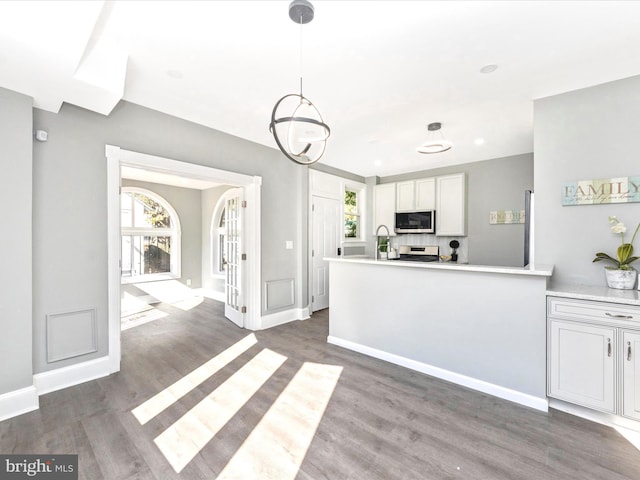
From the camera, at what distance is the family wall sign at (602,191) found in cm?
235

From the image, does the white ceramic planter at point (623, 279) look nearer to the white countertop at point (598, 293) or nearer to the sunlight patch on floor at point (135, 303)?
the white countertop at point (598, 293)

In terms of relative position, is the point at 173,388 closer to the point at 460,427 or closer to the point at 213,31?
the point at 460,427

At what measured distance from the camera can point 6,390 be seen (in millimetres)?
2092

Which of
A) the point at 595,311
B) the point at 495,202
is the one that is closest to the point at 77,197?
the point at 595,311

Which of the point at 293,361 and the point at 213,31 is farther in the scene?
the point at 293,361

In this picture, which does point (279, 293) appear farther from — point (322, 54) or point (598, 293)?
point (598, 293)

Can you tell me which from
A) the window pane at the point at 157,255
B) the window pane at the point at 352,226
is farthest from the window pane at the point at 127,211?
the window pane at the point at 352,226

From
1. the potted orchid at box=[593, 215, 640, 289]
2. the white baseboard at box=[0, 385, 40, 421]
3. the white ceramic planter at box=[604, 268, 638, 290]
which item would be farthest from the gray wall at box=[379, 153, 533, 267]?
the white baseboard at box=[0, 385, 40, 421]

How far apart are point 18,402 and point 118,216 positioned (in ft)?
5.34

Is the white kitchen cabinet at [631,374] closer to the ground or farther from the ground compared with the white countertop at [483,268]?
closer to the ground

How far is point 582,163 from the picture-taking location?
8.39ft

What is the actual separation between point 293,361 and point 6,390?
2.25 meters

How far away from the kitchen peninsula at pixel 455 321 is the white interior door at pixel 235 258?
1582 mm

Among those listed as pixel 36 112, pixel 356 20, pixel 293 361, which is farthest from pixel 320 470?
pixel 36 112
